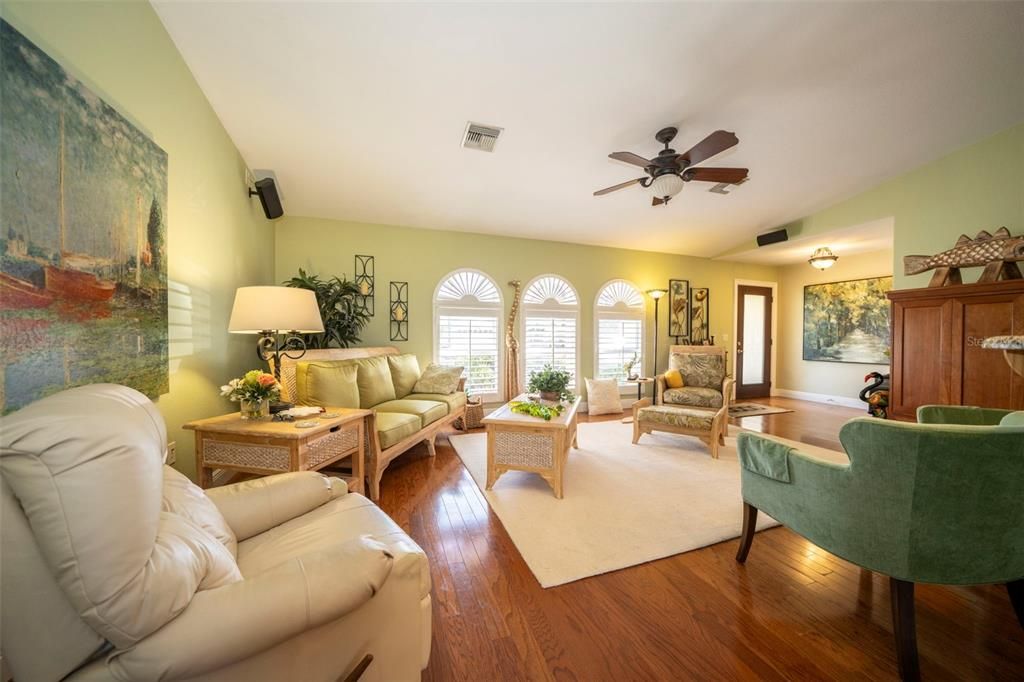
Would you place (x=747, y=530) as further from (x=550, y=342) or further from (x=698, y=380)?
(x=550, y=342)

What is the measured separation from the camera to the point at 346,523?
146 cm

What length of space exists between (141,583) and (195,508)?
0.53 meters

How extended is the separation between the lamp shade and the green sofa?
0.89 m

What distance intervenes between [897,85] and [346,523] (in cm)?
481

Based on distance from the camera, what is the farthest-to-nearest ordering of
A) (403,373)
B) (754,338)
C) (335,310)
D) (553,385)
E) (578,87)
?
(754,338) < (403,373) < (335,310) < (553,385) < (578,87)

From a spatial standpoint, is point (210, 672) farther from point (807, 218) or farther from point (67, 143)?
point (807, 218)

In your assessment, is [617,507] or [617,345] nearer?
[617,507]

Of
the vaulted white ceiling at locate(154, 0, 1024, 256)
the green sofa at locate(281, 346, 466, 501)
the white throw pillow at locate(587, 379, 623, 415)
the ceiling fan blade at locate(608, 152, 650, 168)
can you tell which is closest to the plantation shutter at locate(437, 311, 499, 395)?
the green sofa at locate(281, 346, 466, 501)

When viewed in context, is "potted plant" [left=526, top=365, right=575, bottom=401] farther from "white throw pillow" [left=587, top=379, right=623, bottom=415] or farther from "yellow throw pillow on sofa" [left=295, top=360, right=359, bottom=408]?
"white throw pillow" [left=587, top=379, right=623, bottom=415]

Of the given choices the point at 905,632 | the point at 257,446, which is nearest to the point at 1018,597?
the point at 905,632

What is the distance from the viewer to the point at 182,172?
2.43 metres

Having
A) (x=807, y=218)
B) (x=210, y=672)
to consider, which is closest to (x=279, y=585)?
(x=210, y=672)

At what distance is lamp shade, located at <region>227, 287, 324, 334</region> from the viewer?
2.33 metres

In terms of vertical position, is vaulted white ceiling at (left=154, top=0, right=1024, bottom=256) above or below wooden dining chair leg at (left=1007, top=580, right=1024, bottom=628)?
above
